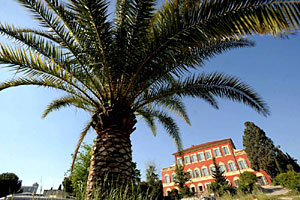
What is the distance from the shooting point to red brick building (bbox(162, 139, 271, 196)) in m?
27.9

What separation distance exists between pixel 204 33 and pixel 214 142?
32626mm

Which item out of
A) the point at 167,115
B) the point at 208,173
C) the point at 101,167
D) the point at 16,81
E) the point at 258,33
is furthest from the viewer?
the point at 208,173

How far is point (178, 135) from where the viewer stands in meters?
7.64

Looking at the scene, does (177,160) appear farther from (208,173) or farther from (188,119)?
(188,119)

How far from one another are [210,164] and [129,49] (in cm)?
3220

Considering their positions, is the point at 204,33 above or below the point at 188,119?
below

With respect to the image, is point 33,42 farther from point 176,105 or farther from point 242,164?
point 242,164

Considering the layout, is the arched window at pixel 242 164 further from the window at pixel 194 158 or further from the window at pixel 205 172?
the window at pixel 194 158

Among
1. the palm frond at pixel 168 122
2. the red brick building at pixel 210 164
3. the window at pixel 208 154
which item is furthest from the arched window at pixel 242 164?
the palm frond at pixel 168 122

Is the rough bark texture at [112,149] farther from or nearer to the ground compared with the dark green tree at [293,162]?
nearer to the ground

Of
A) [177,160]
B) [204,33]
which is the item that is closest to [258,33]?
[204,33]

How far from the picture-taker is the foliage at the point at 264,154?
24703 millimetres

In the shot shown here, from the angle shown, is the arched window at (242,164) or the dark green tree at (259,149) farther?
the arched window at (242,164)

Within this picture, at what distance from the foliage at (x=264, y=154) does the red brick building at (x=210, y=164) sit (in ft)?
5.69
